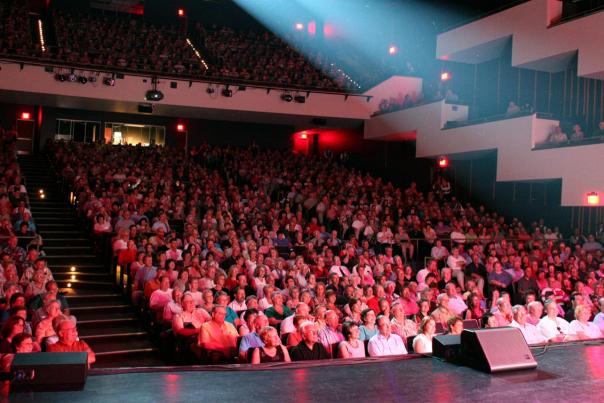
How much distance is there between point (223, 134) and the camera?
70.4 ft

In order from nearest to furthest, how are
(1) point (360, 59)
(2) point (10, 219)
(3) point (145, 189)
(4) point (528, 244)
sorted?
(2) point (10, 219), (4) point (528, 244), (3) point (145, 189), (1) point (360, 59)

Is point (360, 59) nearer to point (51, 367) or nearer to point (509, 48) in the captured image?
point (509, 48)

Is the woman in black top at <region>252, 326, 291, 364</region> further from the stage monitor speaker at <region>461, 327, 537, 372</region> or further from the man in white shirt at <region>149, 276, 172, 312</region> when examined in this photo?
the man in white shirt at <region>149, 276, 172, 312</region>

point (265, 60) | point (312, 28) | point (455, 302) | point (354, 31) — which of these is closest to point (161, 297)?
point (455, 302)

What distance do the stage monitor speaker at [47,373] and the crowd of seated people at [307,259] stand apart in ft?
7.54

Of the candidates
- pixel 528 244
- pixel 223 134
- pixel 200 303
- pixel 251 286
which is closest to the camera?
pixel 200 303

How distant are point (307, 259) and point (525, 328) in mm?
4318

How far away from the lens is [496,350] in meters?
3.67

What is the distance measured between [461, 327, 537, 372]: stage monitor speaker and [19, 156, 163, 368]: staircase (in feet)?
14.4

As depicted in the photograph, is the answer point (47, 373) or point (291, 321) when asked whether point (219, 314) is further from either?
point (47, 373)

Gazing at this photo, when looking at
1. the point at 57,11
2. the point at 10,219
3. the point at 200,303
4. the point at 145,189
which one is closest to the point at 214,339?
the point at 200,303

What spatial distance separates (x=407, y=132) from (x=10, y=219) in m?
10.4

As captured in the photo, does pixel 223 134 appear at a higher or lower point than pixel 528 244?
higher

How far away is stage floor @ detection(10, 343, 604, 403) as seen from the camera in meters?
3.11
